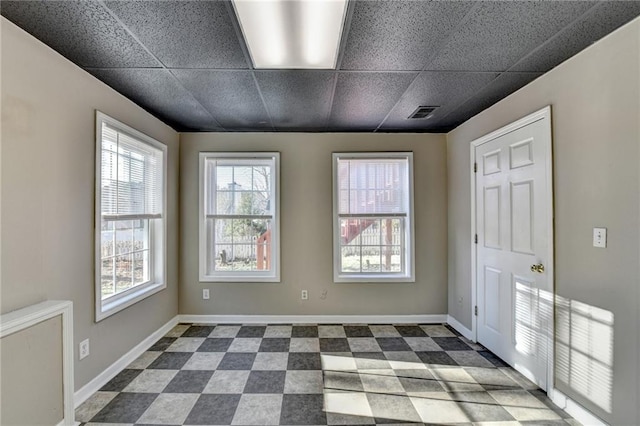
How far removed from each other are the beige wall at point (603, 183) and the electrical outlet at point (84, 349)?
340 centimetres

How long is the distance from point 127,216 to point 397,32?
8.70 ft

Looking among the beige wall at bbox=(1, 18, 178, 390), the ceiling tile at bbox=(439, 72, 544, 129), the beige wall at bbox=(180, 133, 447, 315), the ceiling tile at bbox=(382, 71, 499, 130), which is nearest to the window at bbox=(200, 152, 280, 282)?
the beige wall at bbox=(180, 133, 447, 315)

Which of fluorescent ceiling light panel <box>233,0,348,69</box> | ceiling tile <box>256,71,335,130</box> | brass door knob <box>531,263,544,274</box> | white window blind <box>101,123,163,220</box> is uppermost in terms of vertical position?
fluorescent ceiling light panel <box>233,0,348,69</box>

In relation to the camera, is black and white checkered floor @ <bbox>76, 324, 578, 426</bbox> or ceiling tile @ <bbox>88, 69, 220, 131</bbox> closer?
black and white checkered floor @ <bbox>76, 324, 578, 426</bbox>

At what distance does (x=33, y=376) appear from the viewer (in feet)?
5.32

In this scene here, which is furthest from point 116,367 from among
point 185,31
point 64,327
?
point 185,31

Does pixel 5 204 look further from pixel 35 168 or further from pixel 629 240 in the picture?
pixel 629 240

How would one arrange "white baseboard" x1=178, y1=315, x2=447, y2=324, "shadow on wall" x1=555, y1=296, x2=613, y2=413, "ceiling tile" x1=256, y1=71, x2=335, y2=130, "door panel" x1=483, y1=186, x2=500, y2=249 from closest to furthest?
"shadow on wall" x1=555, y1=296, x2=613, y2=413 < "ceiling tile" x1=256, y1=71, x2=335, y2=130 < "door panel" x1=483, y1=186, x2=500, y2=249 < "white baseboard" x1=178, y1=315, x2=447, y2=324

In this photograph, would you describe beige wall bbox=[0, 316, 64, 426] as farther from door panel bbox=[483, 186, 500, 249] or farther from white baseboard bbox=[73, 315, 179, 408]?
door panel bbox=[483, 186, 500, 249]

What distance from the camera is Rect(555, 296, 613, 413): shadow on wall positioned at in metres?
1.77

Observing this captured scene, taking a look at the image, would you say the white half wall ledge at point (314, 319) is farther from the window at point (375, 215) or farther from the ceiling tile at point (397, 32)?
the ceiling tile at point (397, 32)

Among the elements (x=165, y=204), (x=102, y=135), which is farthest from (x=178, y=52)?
(x=165, y=204)

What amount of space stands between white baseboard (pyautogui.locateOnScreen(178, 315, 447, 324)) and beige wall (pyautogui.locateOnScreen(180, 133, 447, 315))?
0.06m

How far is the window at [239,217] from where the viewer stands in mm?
3822
